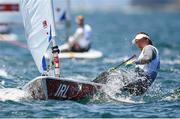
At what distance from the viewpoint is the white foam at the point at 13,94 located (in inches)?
530

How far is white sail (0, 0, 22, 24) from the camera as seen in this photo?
23906mm

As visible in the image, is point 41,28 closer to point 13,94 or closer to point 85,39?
point 13,94

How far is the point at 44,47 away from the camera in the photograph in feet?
44.9

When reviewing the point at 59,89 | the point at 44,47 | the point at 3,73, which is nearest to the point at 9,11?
the point at 3,73

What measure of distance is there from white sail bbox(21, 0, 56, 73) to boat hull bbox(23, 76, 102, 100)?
58 cm

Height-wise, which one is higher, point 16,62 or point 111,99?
point 16,62

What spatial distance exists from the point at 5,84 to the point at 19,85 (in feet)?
0.89

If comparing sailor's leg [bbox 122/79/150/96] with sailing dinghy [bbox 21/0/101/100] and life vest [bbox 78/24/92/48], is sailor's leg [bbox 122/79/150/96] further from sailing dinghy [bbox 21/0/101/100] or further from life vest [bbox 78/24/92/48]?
life vest [bbox 78/24/92/48]

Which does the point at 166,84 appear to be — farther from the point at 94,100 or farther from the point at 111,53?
the point at 111,53

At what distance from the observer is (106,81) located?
1382 cm

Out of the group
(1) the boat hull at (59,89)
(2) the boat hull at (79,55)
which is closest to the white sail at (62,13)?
(2) the boat hull at (79,55)

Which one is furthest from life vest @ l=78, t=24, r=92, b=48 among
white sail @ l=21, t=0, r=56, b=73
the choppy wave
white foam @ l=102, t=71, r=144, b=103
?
white sail @ l=21, t=0, r=56, b=73

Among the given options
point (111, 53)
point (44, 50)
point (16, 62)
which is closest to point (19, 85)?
point (44, 50)

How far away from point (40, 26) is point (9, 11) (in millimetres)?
10398
